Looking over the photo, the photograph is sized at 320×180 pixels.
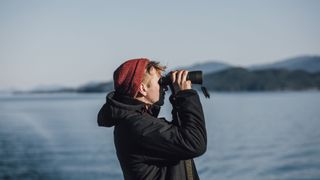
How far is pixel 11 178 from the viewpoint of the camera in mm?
14766

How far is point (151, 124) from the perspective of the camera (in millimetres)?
2359

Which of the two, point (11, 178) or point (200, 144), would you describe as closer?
point (200, 144)

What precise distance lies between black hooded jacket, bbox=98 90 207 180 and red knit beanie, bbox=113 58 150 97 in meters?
0.04

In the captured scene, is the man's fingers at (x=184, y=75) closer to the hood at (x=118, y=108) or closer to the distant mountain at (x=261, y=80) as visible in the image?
the hood at (x=118, y=108)

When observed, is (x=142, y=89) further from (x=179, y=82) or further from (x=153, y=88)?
(x=179, y=82)

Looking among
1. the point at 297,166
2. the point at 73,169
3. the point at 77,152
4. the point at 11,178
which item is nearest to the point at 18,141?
the point at 77,152

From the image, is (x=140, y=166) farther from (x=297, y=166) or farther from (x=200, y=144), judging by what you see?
(x=297, y=166)

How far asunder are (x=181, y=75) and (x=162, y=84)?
0.34 ft

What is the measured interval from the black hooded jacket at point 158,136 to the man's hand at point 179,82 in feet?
0.09

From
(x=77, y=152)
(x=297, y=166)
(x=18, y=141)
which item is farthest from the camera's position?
(x=18, y=141)

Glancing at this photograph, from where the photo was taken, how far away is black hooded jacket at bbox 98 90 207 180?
2314mm

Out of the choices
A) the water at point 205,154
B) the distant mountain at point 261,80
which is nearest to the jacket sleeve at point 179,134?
the water at point 205,154

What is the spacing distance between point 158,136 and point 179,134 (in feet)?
0.31

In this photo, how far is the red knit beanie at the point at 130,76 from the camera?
7.88 ft
